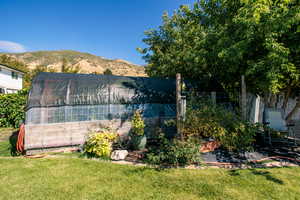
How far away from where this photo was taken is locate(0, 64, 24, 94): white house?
18906mm

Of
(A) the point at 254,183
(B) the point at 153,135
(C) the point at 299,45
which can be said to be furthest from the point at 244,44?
(B) the point at 153,135

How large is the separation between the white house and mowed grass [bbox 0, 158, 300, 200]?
21.8m

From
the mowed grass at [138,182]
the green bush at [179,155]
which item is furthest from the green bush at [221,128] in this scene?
the mowed grass at [138,182]

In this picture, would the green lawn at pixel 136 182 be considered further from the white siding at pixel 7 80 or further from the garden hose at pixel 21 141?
the white siding at pixel 7 80

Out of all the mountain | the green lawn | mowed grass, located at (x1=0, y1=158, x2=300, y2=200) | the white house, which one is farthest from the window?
the mountain

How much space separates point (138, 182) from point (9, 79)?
86.5 feet

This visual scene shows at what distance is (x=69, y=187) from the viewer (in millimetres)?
2975

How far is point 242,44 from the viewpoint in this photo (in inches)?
168

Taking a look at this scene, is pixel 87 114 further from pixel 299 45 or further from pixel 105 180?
pixel 299 45

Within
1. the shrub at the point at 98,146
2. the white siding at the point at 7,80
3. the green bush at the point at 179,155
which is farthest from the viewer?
the white siding at the point at 7,80

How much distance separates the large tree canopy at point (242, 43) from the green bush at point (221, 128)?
141 centimetres

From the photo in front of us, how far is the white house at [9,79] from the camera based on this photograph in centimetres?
1891

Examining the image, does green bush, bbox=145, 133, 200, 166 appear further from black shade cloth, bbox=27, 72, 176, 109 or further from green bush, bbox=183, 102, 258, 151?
black shade cloth, bbox=27, 72, 176, 109

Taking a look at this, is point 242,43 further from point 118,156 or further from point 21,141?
point 21,141
